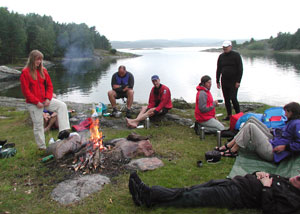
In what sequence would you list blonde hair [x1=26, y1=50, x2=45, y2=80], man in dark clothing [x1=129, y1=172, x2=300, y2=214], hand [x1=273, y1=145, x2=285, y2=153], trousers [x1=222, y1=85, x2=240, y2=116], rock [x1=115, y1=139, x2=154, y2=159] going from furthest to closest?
trousers [x1=222, y1=85, x2=240, y2=116]
blonde hair [x1=26, y1=50, x2=45, y2=80]
rock [x1=115, y1=139, x2=154, y2=159]
hand [x1=273, y1=145, x2=285, y2=153]
man in dark clothing [x1=129, y1=172, x2=300, y2=214]

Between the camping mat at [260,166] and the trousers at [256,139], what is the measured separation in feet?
0.50

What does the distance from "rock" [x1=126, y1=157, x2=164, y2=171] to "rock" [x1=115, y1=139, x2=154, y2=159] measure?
28 centimetres

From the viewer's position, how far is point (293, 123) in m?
4.95

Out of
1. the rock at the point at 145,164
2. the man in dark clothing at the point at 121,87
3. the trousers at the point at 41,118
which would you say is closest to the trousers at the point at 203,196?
the rock at the point at 145,164

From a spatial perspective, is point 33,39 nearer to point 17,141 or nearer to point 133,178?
point 17,141

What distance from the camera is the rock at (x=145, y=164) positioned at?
544 centimetres

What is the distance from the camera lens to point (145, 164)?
5559mm

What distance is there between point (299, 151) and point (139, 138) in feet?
11.2

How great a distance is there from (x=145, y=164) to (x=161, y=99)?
12.4ft

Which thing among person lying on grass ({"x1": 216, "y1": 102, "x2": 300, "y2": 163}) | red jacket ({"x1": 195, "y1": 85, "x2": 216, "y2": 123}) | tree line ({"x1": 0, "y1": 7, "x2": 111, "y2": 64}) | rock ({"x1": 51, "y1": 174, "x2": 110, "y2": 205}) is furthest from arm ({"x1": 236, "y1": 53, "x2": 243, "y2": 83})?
tree line ({"x1": 0, "y1": 7, "x2": 111, "y2": 64})

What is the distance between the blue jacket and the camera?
493 cm

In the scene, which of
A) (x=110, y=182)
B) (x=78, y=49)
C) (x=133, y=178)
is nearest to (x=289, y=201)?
(x=133, y=178)

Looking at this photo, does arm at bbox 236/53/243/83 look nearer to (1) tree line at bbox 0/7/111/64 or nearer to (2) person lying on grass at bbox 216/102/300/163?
(2) person lying on grass at bbox 216/102/300/163

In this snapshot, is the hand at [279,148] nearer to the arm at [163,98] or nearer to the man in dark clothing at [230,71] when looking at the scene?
the man in dark clothing at [230,71]
